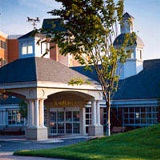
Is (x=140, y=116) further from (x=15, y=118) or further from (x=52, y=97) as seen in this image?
(x=15, y=118)

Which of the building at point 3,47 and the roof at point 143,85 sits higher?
the building at point 3,47

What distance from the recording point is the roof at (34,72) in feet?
112

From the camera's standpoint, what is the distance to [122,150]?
728 inches

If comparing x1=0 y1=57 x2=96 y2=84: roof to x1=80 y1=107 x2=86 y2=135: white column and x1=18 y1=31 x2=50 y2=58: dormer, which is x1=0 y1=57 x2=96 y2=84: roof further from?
x1=80 y1=107 x2=86 y2=135: white column

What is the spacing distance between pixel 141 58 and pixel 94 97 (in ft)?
42.6

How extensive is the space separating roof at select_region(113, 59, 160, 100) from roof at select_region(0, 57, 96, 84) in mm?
8089

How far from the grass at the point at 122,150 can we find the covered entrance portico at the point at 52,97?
11.9 meters

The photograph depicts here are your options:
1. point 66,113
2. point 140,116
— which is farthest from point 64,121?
point 140,116

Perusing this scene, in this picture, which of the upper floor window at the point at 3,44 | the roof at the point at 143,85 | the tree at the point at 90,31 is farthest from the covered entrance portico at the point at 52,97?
the upper floor window at the point at 3,44

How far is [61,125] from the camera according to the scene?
42969mm

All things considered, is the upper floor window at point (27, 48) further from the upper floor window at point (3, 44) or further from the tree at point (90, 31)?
the upper floor window at point (3, 44)

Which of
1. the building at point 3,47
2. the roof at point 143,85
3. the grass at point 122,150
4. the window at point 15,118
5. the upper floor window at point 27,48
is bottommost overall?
the grass at point 122,150

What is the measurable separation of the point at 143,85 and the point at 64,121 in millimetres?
8874

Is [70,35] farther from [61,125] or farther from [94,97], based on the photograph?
[61,125]
